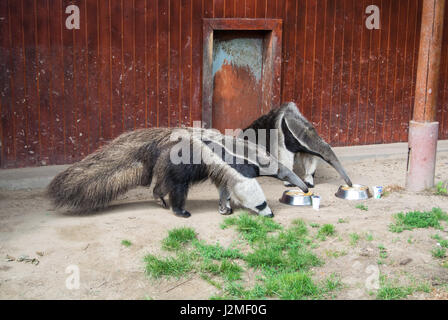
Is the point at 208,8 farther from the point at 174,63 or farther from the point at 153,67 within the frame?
the point at 153,67

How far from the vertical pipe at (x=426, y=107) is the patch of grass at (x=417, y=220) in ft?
3.82

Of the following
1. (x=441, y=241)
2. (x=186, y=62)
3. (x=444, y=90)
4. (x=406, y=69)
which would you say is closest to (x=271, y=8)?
(x=186, y=62)

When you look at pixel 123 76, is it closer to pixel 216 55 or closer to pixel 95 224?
pixel 216 55

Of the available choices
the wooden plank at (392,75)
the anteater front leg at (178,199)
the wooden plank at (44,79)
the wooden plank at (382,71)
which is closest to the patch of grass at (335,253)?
the anteater front leg at (178,199)

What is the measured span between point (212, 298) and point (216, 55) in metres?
5.20

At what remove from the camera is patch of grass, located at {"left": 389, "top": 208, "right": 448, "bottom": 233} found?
18.8ft

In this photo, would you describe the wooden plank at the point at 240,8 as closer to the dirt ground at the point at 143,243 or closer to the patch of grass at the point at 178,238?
the dirt ground at the point at 143,243

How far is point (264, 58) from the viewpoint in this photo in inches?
356

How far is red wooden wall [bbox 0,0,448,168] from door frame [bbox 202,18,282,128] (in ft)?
0.39

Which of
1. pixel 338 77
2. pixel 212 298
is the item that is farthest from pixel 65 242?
pixel 338 77

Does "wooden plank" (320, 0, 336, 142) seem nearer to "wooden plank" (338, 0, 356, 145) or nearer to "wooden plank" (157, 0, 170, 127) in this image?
"wooden plank" (338, 0, 356, 145)

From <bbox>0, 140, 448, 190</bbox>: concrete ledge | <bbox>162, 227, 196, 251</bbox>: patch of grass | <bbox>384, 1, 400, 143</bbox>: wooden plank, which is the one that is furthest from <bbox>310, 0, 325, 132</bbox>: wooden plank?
<bbox>162, 227, 196, 251</bbox>: patch of grass

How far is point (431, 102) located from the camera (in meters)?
7.19

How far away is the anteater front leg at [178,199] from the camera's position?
6.21 meters
